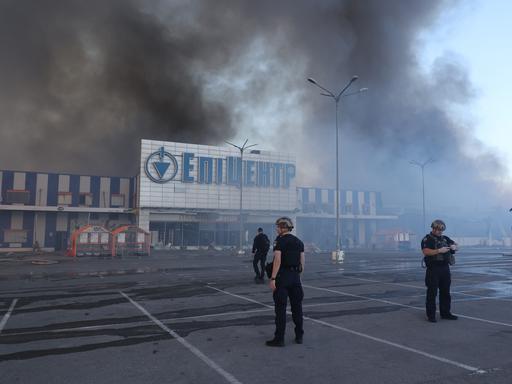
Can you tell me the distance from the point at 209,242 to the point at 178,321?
3516 centimetres

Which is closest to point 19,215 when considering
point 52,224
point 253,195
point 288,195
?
point 52,224

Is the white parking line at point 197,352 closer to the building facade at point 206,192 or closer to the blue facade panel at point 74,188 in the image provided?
the building facade at point 206,192

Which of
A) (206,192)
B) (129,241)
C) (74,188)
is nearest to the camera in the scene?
(129,241)

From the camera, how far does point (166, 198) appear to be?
128ft

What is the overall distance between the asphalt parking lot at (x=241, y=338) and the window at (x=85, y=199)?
34402mm

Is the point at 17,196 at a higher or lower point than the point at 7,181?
lower

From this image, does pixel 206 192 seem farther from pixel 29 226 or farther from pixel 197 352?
pixel 197 352

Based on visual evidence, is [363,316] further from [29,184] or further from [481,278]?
[29,184]

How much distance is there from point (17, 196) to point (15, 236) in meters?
4.07

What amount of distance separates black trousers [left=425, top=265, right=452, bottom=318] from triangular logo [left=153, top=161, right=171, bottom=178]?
114 ft

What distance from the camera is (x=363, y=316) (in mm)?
6918

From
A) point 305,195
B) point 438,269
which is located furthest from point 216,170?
point 438,269

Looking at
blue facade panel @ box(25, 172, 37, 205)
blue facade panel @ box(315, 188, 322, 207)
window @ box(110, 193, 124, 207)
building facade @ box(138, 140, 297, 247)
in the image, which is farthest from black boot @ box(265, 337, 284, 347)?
blue facade panel @ box(315, 188, 322, 207)

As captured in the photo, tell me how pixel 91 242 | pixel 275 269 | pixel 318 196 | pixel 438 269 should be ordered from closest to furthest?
pixel 275 269, pixel 438 269, pixel 91 242, pixel 318 196
